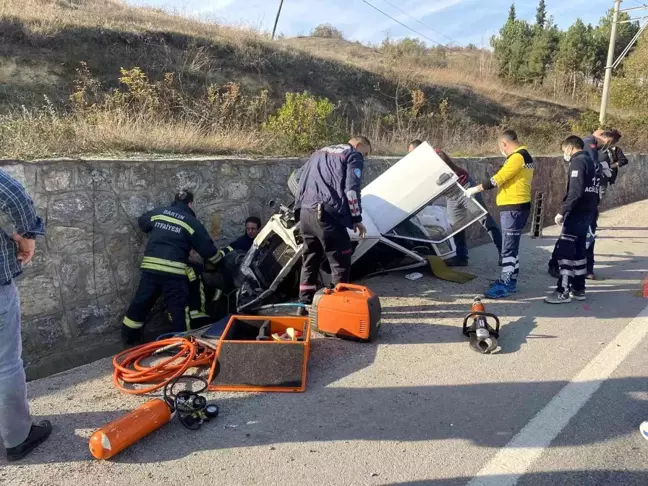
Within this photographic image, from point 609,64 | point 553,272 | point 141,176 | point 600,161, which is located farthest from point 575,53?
point 141,176

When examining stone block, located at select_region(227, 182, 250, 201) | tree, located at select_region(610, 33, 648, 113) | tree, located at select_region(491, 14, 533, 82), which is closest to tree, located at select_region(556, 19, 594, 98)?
tree, located at select_region(491, 14, 533, 82)

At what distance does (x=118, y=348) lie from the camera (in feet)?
17.5

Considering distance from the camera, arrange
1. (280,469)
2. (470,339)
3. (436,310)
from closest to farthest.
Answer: (280,469) < (470,339) < (436,310)

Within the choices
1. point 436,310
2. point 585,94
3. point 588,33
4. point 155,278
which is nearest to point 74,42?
point 155,278

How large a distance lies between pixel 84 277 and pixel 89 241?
1.20 feet

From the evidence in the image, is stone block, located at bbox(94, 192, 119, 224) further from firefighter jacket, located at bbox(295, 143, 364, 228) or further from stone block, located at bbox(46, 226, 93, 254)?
firefighter jacket, located at bbox(295, 143, 364, 228)

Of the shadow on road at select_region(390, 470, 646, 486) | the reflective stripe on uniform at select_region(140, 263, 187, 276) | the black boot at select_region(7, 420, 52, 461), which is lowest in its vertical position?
the black boot at select_region(7, 420, 52, 461)

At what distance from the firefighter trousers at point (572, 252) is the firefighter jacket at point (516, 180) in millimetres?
555

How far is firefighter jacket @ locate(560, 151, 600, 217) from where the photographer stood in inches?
229

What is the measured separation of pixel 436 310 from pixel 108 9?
17.4 m

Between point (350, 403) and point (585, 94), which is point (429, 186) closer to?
point (350, 403)

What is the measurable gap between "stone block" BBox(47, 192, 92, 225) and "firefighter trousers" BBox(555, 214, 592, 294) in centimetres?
524

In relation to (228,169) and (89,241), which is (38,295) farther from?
(228,169)

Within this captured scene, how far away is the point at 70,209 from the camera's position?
500 cm
